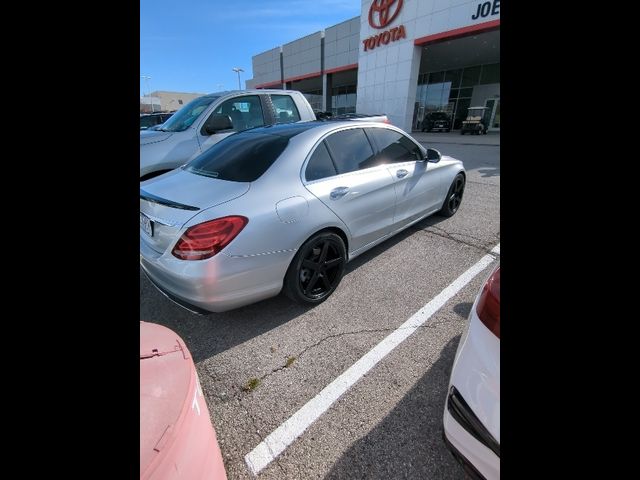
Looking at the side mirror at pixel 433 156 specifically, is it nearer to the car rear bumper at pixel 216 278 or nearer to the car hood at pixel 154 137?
the car rear bumper at pixel 216 278

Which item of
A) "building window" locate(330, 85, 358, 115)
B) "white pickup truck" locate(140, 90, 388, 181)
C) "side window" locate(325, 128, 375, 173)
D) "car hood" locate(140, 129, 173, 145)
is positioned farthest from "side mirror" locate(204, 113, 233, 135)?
"building window" locate(330, 85, 358, 115)

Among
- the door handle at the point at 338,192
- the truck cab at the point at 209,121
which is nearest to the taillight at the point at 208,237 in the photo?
the door handle at the point at 338,192

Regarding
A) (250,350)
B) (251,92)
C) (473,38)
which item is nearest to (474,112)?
(473,38)

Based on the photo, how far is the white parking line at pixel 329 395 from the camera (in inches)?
68.7

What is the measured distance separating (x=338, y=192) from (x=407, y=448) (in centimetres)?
196

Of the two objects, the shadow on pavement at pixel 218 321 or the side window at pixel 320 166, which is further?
the side window at pixel 320 166

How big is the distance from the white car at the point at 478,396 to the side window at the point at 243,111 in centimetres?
488

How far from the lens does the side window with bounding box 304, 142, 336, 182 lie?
280 cm

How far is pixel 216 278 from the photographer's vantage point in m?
2.25

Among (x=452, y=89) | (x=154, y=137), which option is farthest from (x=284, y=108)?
(x=452, y=89)

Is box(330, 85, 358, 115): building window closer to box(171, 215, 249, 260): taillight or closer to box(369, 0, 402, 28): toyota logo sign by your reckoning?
box(369, 0, 402, 28): toyota logo sign

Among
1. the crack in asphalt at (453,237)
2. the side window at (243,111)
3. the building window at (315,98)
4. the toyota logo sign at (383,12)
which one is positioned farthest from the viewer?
the building window at (315,98)
